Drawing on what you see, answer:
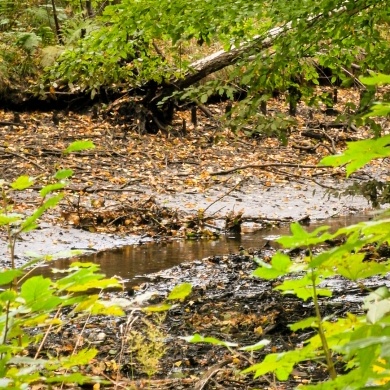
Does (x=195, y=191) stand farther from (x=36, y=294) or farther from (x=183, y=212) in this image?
(x=36, y=294)

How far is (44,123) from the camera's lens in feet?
47.5

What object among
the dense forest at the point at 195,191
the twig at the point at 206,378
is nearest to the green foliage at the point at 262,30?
the dense forest at the point at 195,191

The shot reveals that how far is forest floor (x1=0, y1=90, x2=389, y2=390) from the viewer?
13.9 ft

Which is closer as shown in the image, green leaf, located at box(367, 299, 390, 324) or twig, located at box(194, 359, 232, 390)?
green leaf, located at box(367, 299, 390, 324)

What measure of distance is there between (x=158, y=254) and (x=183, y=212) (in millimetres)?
2134

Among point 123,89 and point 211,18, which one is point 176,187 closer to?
point 123,89

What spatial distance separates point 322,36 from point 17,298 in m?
4.98

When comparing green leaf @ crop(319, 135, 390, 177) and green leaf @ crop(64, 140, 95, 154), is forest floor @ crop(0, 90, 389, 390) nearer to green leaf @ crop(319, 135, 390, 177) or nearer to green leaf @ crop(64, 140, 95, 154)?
green leaf @ crop(64, 140, 95, 154)

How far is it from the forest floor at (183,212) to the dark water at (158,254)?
302 millimetres

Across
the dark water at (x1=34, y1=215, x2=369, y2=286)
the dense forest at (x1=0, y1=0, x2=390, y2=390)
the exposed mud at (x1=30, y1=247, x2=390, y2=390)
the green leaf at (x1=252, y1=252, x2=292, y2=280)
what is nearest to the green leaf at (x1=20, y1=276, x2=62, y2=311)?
the dense forest at (x1=0, y1=0, x2=390, y2=390)

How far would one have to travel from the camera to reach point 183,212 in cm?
1055

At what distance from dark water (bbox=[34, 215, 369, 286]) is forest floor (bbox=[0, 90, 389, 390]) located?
0.30 meters

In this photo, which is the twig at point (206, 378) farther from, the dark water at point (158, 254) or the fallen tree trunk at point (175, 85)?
the fallen tree trunk at point (175, 85)

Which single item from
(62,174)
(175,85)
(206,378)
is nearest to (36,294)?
(62,174)
